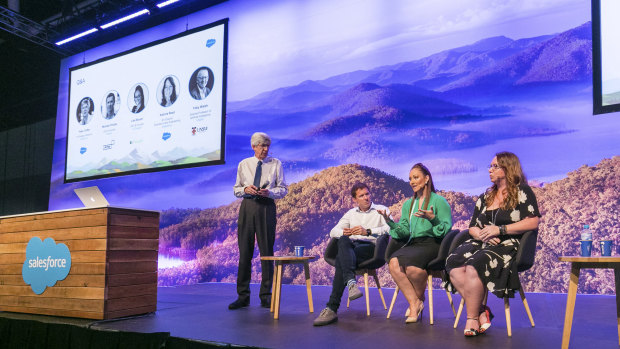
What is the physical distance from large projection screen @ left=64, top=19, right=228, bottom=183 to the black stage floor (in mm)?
2913

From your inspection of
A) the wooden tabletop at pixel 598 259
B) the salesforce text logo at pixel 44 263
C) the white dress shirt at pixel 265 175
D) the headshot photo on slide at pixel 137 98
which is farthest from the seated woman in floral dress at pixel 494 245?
the headshot photo on slide at pixel 137 98

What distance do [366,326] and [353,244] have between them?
2.60ft

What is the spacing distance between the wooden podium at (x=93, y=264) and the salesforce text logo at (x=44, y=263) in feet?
0.15

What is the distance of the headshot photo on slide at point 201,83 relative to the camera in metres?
6.44

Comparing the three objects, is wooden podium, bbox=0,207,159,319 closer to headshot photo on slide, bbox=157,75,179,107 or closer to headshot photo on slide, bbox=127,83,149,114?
headshot photo on slide, bbox=157,75,179,107

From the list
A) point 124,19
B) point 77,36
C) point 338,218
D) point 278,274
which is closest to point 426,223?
point 278,274

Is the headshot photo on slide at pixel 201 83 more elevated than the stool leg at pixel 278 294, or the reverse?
the headshot photo on slide at pixel 201 83

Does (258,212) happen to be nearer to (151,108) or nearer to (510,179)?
(510,179)

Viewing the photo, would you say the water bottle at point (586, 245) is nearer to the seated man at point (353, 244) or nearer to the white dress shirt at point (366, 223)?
the seated man at point (353, 244)

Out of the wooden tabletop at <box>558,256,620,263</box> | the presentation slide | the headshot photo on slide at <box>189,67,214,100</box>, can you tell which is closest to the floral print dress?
the wooden tabletop at <box>558,256,620,263</box>

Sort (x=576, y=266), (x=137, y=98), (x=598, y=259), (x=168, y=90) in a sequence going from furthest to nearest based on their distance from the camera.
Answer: (x=137, y=98) < (x=168, y=90) < (x=576, y=266) < (x=598, y=259)

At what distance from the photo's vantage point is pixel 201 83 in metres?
6.50

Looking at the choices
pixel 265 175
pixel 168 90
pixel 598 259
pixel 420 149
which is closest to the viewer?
pixel 598 259

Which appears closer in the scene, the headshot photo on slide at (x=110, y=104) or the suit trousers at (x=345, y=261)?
the suit trousers at (x=345, y=261)
